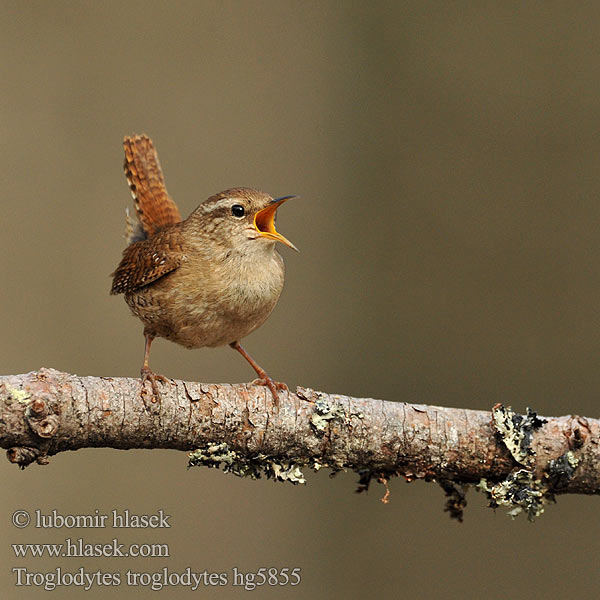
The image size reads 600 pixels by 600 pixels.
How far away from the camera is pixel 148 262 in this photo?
105 inches

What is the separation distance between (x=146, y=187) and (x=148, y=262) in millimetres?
622

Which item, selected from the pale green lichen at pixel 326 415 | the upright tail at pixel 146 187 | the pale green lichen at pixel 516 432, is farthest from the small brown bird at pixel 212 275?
the pale green lichen at pixel 516 432

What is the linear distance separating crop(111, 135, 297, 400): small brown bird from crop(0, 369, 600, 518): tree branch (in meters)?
0.20

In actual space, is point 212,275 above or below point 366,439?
above

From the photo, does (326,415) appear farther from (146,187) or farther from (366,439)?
(146,187)

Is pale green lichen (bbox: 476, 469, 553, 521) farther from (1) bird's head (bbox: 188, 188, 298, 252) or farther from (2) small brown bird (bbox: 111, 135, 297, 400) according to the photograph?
(1) bird's head (bbox: 188, 188, 298, 252)

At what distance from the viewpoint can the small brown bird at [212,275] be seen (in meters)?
2.47

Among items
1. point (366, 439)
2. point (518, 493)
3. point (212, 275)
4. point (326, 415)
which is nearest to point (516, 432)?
point (518, 493)

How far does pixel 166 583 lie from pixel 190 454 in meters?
2.21

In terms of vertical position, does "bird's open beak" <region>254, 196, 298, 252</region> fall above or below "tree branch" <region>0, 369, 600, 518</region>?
above

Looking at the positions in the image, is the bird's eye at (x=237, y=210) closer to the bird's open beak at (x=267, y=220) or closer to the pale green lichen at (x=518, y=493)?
the bird's open beak at (x=267, y=220)

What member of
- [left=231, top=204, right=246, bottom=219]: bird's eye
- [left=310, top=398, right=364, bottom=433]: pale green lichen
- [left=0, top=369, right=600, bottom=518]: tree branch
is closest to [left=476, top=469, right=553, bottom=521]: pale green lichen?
[left=0, top=369, right=600, bottom=518]: tree branch

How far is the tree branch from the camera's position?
2002mm

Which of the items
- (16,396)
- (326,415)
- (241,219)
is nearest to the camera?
(16,396)
